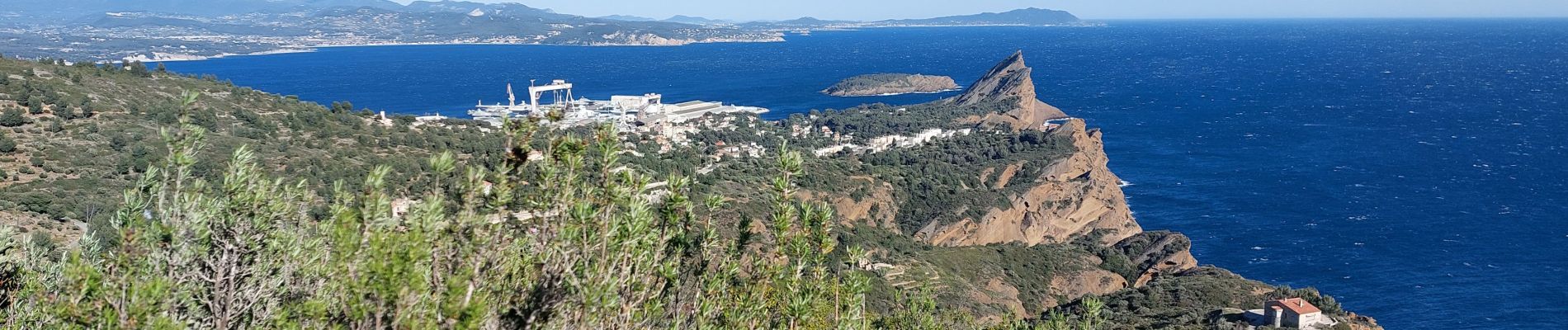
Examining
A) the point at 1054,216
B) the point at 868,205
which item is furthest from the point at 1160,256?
the point at 868,205

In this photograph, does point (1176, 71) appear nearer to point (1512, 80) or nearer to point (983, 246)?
point (1512, 80)

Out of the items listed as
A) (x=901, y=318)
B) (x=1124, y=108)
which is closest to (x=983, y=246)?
(x=901, y=318)

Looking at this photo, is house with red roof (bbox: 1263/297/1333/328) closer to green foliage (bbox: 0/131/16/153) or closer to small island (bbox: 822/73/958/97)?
green foliage (bbox: 0/131/16/153)

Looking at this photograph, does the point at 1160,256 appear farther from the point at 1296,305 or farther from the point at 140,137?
the point at 140,137

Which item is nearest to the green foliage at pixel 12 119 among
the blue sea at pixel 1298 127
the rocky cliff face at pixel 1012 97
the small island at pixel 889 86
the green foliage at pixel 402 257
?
the green foliage at pixel 402 257

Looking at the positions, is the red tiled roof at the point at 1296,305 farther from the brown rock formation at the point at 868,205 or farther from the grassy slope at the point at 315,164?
the brown rock formation at the point at 868,205
